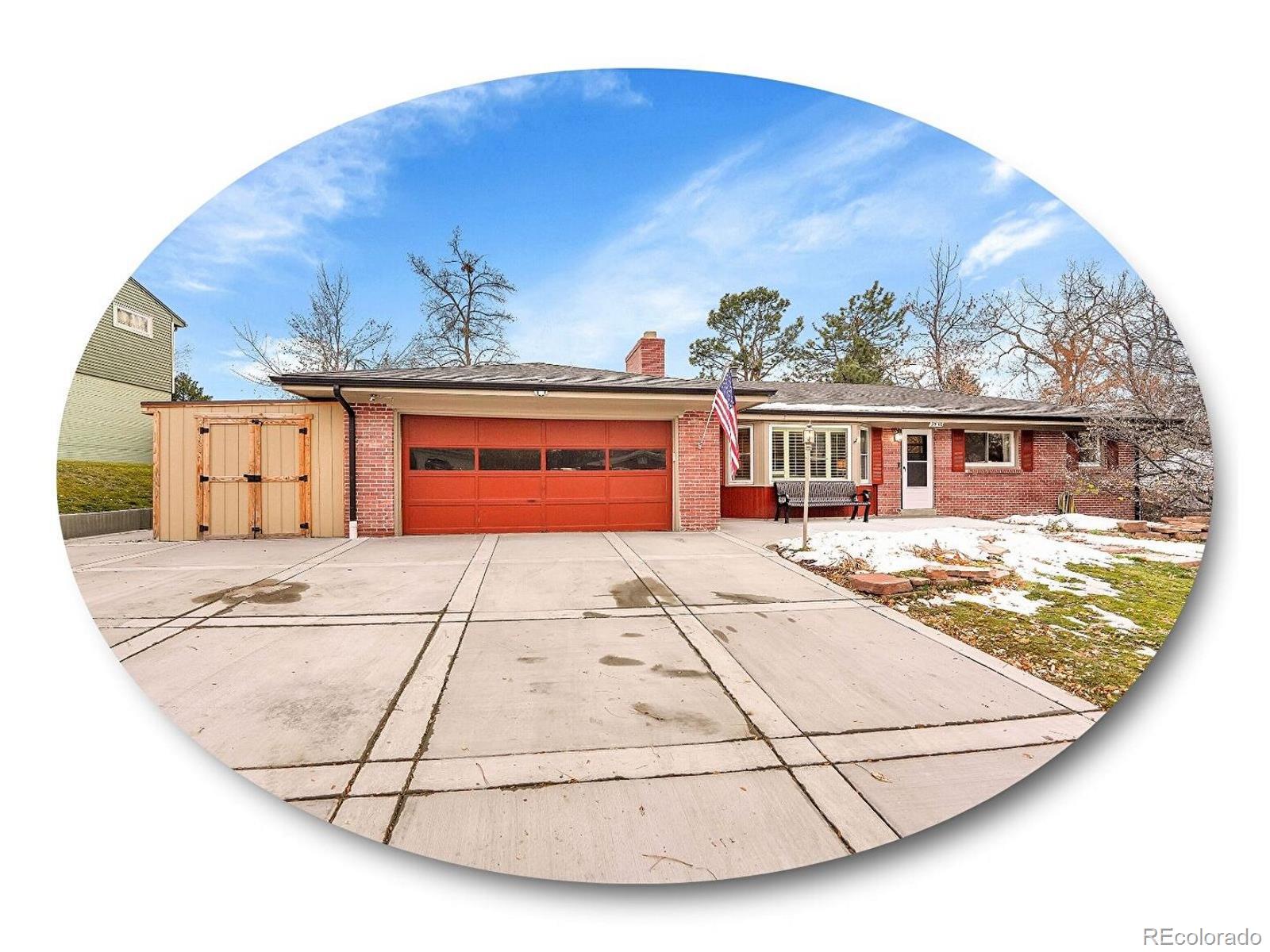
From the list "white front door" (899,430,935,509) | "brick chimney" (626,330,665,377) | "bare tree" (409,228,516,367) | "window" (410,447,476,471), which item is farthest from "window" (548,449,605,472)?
"white front door" (899,430,935,509)

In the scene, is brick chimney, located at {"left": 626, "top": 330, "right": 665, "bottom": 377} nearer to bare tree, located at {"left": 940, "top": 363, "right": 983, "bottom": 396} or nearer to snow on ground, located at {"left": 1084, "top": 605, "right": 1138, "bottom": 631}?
bare tree, located at {"left": 940, "top": 363, "right": 983, "bottom": 396}

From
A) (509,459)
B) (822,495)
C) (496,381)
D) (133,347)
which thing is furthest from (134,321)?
(822,495)

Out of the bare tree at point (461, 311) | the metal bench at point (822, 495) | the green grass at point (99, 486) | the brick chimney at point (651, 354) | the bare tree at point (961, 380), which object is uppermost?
the brick chimney at point (651, 354)

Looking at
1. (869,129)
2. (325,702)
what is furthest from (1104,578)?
(325,702)

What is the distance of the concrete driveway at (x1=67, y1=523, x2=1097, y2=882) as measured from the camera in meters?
1.32

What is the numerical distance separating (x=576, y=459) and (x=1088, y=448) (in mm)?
5932

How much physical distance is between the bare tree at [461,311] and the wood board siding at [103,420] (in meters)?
2.20

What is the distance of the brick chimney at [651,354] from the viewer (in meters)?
9.79

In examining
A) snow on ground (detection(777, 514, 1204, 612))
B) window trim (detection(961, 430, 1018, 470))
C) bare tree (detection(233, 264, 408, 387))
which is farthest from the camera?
window trim (detection(961, 430, 1018, 470))

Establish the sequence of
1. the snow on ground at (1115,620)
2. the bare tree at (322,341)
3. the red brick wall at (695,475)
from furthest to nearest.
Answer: the red brick wall at (695,475)
the bare tree at (322,341)
the snow on ground at (1115,620)

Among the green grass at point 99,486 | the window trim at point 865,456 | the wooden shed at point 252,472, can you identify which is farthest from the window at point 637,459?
the green grass at point 99,486

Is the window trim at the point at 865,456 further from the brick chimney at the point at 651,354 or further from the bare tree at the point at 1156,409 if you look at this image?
the bare tree at the point at 1156,409

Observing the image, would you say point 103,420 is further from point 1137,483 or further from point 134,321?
point 1137,483

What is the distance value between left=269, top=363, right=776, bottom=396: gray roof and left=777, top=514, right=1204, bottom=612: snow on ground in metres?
2.99
